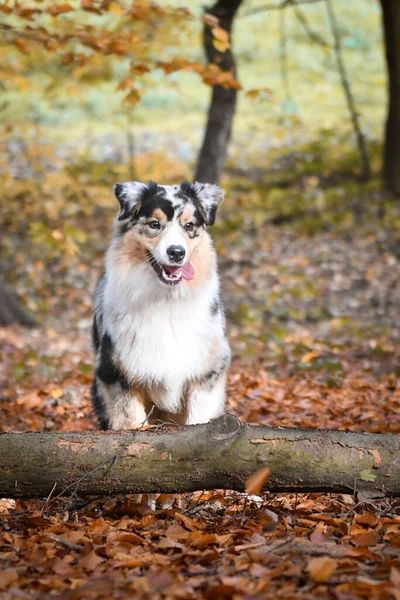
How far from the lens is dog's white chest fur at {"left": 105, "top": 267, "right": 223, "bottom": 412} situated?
464 cm

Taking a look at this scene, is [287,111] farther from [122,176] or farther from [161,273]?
[161,273]

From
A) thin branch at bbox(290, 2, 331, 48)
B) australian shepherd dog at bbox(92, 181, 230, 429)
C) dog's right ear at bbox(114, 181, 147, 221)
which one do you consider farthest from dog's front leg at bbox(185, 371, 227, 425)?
thin branch at bbox(290, 2, 331, 48)

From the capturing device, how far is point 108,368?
4770 mm

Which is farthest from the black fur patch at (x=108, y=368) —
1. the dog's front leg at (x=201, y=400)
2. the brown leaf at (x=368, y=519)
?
the brown leaf at (x=368, y=519)

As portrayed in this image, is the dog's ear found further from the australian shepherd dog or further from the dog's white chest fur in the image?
the dog's white chest fur

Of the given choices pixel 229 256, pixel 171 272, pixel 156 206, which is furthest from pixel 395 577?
pixel 229 256

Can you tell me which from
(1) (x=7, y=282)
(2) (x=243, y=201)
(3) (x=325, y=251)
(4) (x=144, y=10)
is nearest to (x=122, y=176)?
(2) (x=243, y=201)

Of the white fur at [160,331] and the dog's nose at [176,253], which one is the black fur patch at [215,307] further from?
the dog's nose at [176,253]

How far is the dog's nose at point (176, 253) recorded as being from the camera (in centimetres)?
447

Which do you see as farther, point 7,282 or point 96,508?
point 7,282

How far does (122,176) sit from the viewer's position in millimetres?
16609

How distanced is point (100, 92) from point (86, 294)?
31.9 ft

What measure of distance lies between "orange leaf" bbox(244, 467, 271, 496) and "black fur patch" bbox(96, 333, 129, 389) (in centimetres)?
149

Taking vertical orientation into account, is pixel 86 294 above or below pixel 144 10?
below
